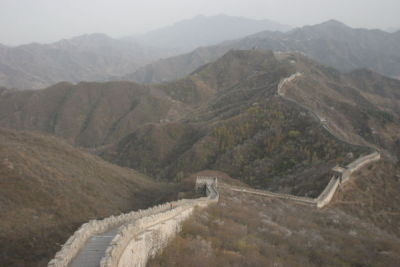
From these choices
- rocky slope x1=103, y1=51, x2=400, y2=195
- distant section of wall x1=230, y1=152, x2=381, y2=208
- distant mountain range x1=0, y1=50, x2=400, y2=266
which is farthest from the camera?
rocky slope x1=103, y1=51, x2=400, y2=195

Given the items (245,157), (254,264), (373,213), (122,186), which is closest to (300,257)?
(254,264)

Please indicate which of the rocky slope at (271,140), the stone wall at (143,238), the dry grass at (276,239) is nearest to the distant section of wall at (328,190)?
the dry grass at (276,239)

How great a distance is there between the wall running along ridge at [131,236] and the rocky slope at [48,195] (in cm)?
458

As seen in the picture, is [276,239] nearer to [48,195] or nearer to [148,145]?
[48,195]

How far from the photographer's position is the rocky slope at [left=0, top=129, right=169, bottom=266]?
69.7 feet

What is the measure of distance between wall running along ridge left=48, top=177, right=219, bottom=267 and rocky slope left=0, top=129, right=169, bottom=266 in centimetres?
458

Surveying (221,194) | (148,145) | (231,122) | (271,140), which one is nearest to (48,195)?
(221,194)

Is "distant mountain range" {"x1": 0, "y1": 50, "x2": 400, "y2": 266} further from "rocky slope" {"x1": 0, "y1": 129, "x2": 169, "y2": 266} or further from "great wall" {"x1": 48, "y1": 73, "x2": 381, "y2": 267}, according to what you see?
"great wall" {"x1": 48, "y1": 73, "x2": 381, "y2": 267}

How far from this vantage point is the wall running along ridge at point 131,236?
12594 millimetres

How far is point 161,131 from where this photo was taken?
92.1 metres

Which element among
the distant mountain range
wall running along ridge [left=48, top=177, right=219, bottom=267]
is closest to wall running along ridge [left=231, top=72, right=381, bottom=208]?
the distant mountain range

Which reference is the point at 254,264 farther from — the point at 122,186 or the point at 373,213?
the point at 122,186

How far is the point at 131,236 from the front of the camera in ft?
47.5

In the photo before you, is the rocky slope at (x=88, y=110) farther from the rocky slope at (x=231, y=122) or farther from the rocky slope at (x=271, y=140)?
the rocky slope at (x=271, y=140)
